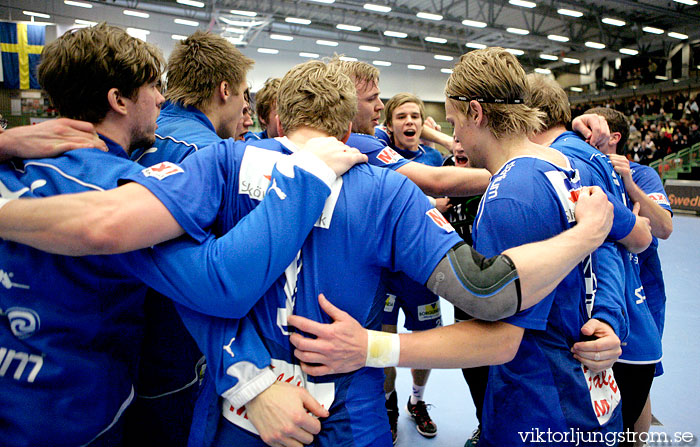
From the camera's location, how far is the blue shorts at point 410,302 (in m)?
1.53

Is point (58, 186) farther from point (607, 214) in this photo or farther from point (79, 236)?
point (607, 214)

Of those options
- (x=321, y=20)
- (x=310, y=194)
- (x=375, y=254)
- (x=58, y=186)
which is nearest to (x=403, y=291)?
(x=375, y=254)

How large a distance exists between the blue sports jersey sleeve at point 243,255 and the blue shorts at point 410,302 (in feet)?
1.24

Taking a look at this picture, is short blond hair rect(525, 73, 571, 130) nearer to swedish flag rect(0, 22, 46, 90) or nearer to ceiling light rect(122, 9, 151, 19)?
swedish flag rect(0, 22, 46, 90)

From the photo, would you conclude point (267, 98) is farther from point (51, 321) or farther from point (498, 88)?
point (51, 321)

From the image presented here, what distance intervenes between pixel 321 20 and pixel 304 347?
798 inches

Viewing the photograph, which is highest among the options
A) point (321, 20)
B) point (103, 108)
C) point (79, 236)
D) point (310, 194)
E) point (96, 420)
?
point (321, 20)

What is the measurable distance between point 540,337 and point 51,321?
156 centimetres

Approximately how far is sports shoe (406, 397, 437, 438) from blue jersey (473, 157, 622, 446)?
5.16 ft

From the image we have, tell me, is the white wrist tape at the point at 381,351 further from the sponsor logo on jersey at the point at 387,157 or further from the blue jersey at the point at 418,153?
the blue jersey at the point at 418,153

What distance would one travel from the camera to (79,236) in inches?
43.2

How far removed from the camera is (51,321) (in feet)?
4.47

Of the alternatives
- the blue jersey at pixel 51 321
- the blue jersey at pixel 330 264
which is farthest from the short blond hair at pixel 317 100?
the blue jersey at pixel 51 321

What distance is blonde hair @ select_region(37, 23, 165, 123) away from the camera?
4.99ft
